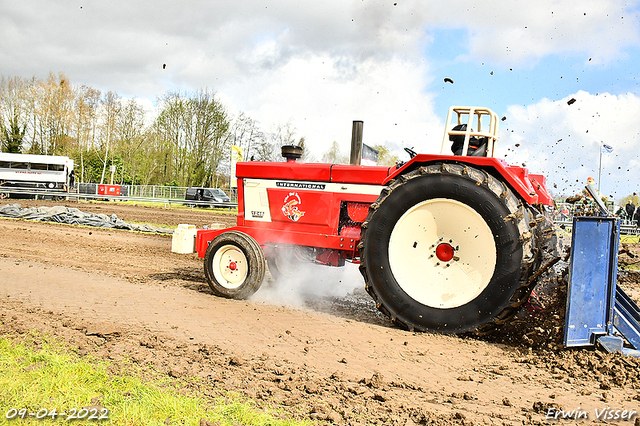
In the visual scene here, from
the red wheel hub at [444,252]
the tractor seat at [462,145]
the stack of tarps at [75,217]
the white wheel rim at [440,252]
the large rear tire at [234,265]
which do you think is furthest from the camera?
the stack of tarps at [75,217]

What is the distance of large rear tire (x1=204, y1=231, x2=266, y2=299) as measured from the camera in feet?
19.0

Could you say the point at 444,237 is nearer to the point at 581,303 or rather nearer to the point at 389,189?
the point at 389,189

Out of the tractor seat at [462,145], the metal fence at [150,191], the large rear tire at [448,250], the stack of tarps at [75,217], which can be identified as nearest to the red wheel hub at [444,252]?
the large rear tire at [448,250]

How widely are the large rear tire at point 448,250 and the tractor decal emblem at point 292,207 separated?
1.43 m

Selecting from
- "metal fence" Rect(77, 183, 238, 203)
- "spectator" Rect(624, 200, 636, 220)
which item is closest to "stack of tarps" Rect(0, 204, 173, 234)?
"metal fence" Rect(77, 183, 238, 203)

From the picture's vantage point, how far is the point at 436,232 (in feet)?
14.8

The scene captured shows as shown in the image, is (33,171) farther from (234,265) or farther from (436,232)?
(436,232)

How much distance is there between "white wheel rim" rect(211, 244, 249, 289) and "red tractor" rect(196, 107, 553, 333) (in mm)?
116

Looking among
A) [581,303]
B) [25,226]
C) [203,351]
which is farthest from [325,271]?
[25,226]

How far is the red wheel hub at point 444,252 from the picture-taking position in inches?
174

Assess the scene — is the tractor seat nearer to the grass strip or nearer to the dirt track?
the dirt track

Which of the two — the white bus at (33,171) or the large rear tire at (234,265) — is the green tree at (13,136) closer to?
A: the white bus at (33,171)

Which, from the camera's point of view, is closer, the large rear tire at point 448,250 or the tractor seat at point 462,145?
the large rear tire at point 448,250

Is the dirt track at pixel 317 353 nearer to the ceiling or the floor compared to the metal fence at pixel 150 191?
nearer to the floor
